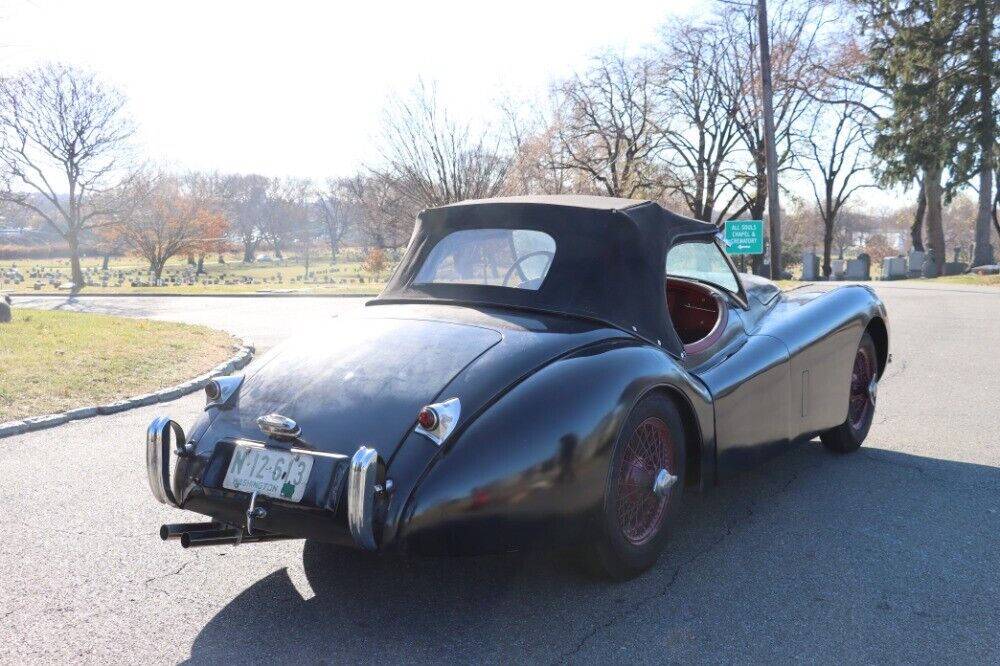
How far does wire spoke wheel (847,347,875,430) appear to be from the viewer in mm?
5203

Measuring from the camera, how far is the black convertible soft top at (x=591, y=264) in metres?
3.56

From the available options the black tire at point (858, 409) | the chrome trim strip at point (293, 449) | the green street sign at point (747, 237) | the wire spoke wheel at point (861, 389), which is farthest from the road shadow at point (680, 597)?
the green street sign at point (747, 237)

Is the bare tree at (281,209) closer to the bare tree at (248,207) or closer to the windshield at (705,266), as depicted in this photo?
the bare tree at (248,207)

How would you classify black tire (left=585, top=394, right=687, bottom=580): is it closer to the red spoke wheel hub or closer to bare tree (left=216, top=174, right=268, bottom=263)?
the red spoke wheel hub

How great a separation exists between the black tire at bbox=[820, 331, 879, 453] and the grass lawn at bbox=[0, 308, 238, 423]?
19.9ft

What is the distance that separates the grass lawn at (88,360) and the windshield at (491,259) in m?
4.60

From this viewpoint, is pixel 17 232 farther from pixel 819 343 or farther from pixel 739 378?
pixel 739 378

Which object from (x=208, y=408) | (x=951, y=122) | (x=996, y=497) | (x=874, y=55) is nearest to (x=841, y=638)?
(x=996, y=497)

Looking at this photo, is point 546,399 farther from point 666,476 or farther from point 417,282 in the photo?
point 417,282

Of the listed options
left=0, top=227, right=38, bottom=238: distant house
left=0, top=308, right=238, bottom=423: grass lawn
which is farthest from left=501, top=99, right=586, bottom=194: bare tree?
left=0, top=227, right=38, bottom=238: distant house

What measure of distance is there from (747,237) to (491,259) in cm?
2131

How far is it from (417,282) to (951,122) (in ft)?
109

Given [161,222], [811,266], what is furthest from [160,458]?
[161,222]

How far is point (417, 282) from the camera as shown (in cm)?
397
